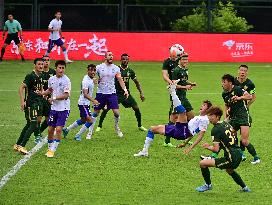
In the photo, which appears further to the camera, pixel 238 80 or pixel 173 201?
pixel 238 80

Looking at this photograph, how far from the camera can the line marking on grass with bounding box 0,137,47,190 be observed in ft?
51.1

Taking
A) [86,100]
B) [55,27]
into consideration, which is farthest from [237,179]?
[55,27]

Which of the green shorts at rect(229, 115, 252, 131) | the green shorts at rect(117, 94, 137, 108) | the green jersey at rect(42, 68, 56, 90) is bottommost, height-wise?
the green shorts at rect(117, 94, 137, 108)

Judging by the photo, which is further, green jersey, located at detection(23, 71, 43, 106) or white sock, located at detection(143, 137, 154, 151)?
green jersey, located at detection(23, 71, 43, 106)

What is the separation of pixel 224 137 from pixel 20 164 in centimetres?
475

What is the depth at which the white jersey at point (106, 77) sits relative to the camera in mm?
20828

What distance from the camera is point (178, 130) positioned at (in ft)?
57.5

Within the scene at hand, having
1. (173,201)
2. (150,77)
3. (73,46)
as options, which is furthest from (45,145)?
(73,46)

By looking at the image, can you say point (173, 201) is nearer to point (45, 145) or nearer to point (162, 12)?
point (45, 145)

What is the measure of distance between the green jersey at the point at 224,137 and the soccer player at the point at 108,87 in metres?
6.78

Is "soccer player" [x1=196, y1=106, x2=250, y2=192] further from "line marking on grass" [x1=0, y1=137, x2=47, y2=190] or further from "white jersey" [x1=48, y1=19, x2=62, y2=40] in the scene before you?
"white jersey" [x1=48, y1=19, x2=62, y2=40]

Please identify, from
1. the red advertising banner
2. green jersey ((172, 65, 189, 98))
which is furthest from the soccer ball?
the red advertising banner

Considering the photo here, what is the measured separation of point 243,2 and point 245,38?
609 centimetres

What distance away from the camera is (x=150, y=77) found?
3419cm
